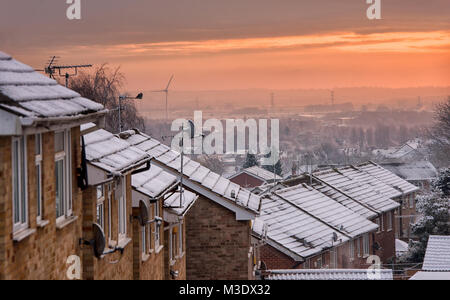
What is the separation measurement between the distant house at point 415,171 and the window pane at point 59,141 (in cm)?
6563

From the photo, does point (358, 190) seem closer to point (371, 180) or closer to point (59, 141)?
point (371, 180)

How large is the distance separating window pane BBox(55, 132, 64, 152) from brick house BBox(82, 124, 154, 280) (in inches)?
34.1

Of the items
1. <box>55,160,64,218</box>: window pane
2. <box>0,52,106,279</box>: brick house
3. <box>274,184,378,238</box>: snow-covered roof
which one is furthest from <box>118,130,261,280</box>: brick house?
<box>274,184,378,238</box>: snow-covered roof

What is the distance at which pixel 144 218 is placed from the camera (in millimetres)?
13852

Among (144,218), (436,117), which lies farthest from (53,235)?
(436,117)

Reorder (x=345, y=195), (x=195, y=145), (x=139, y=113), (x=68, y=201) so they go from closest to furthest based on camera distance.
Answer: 1. (x=68, y=201)
2. (x=195, y=145)
3. (x=345, y=195)
4. (x=139, y=113)

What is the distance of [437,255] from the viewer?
88.5 ft

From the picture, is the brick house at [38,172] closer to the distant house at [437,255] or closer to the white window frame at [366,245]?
the distant house at [437,255]

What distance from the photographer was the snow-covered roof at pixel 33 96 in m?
7.82

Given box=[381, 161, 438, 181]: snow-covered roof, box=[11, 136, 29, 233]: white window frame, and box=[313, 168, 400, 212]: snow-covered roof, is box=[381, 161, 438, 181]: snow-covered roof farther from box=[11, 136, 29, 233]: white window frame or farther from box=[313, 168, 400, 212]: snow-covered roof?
box=[11, 136, 29, 233]: white window frame

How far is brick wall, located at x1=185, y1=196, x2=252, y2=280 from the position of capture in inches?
859

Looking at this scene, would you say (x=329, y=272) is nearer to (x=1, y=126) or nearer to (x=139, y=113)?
(x=1, y=126)
